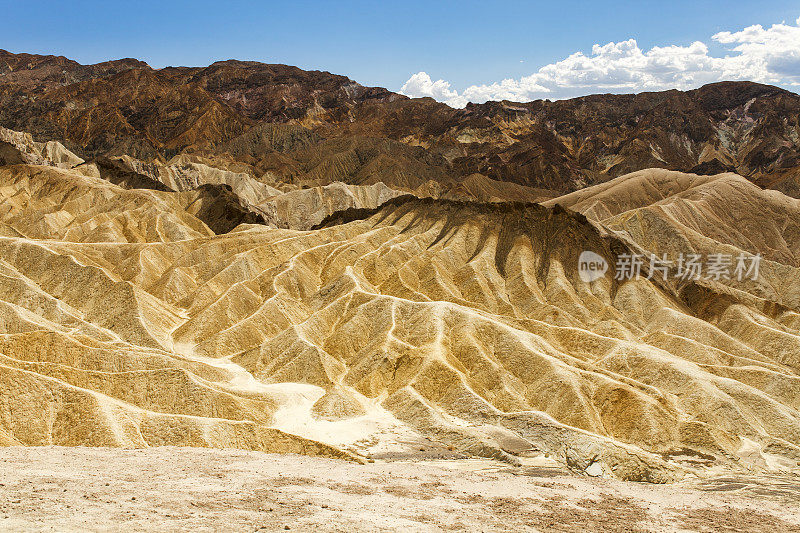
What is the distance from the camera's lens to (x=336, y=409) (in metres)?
47.4

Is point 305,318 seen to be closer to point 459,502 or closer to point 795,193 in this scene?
point 459,502

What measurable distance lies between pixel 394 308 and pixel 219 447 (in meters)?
29.8

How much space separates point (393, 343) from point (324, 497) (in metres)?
32.1

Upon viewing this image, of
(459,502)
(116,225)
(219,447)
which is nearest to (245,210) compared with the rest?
(116,225)

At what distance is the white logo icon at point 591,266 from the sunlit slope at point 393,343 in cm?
103

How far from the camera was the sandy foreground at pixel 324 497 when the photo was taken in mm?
20875

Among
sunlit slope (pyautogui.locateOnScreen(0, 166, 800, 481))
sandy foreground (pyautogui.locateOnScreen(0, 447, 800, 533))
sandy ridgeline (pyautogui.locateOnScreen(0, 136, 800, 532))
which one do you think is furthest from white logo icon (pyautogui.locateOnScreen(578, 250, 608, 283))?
sandy foreground (pyautogui.locateOnScreen(0, 447, 800, 533))

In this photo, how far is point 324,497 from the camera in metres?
24.8

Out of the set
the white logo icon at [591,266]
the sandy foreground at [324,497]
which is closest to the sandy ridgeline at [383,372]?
the sandy foreground at [324,497]
